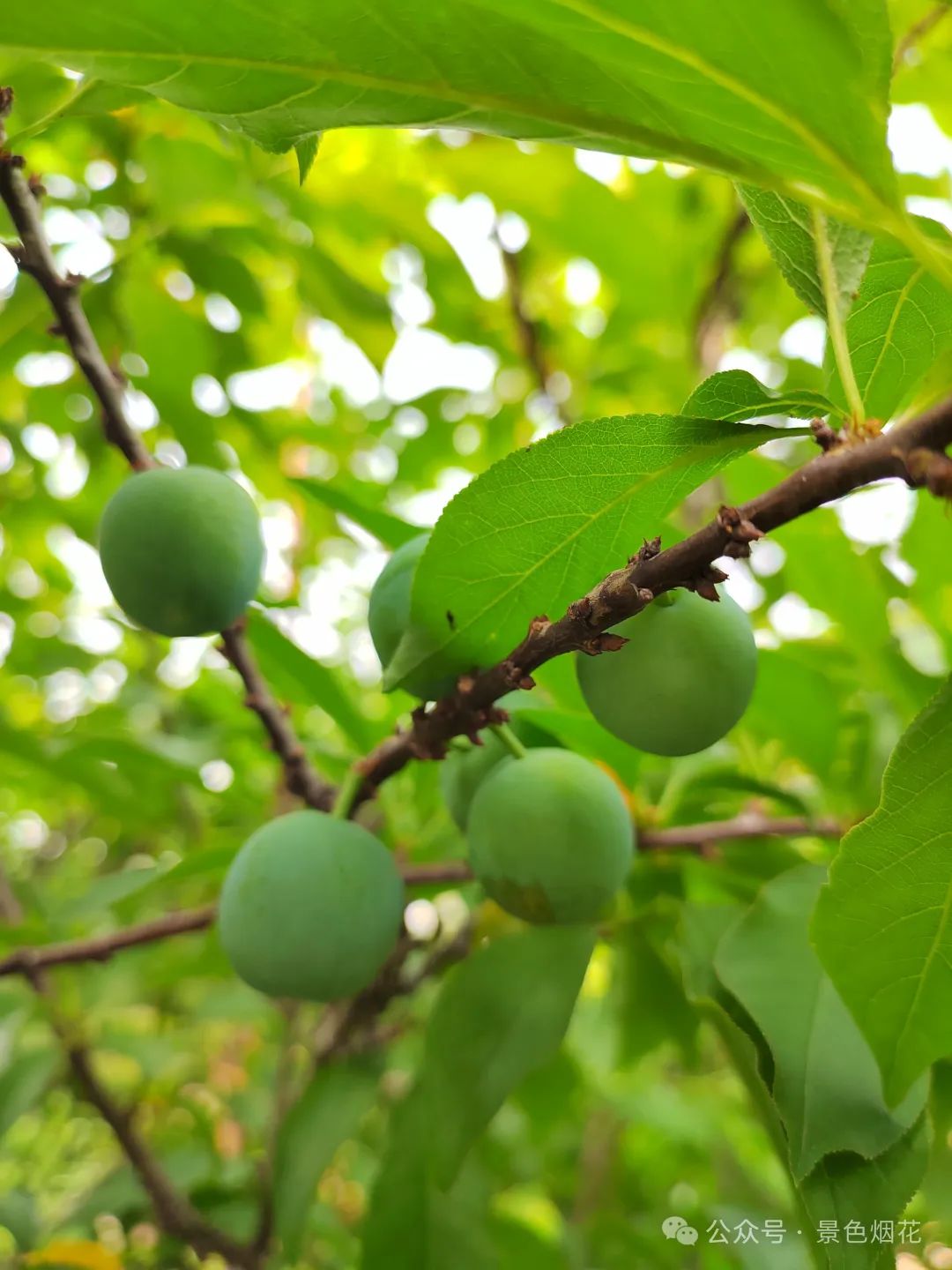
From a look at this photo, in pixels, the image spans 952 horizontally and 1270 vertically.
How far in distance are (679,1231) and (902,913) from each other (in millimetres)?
1132

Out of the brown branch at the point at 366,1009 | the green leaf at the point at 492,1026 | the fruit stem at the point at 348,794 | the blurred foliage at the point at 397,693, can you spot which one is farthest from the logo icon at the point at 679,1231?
the fruit stem at the point at 348,794

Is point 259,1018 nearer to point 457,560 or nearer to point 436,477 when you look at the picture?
point 436,477

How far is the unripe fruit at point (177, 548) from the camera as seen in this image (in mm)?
822

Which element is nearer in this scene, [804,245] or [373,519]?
[804,245]

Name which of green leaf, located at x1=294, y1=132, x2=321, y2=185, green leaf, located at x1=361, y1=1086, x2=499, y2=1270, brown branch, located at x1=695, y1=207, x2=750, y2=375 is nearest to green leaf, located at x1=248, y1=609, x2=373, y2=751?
green leaf, located at x1=361, y1=1086, x2=499, y2=1270

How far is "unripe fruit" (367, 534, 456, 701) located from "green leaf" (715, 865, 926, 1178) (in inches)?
13.6

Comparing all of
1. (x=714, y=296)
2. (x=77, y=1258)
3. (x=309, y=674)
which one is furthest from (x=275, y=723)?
(x=714, y=296)

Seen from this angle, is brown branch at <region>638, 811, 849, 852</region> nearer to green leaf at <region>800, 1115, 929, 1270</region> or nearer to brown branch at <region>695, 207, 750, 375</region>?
green leaf at <region>800, 1115, 929, 1270</region>

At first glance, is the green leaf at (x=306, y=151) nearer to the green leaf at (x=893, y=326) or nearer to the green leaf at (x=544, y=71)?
the green leaf at (x=544, y=71)

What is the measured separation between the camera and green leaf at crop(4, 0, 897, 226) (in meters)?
0.49

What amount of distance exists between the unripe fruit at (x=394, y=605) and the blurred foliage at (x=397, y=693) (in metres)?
0.14

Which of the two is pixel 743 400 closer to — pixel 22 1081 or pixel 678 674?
pixel 678 674

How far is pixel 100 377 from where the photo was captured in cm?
85

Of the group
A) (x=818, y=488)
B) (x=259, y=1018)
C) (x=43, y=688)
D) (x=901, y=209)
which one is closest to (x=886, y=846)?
(x=818, y=488)
